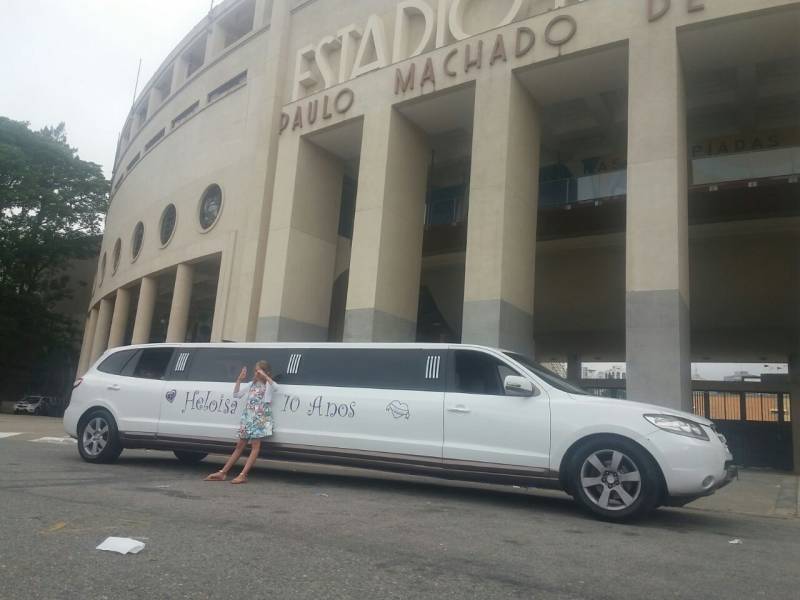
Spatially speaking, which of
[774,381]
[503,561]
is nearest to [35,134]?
[774,381]

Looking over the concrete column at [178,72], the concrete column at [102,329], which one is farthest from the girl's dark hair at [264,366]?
the concrete column at [102,329]

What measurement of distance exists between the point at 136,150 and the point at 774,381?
1408 inches

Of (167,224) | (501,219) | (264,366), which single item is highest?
(167,224)

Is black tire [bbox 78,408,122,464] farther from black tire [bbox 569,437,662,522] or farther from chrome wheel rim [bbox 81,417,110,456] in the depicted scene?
black tire [bbox 569,437,662,522]

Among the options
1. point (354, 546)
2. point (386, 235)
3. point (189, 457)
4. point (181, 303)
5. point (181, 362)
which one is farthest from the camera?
point (181, 303)

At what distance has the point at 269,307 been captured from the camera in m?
19.3

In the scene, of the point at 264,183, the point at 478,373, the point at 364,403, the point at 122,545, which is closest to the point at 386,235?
the point at 264,183

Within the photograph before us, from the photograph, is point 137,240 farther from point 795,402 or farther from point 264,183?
point 795,402

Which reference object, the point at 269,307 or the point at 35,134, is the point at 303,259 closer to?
the point at 269,307

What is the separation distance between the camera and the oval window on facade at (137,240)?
32.7 meters

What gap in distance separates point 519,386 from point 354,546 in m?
2.89

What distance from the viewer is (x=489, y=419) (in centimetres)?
696

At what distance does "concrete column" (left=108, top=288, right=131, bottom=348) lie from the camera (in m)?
32.9

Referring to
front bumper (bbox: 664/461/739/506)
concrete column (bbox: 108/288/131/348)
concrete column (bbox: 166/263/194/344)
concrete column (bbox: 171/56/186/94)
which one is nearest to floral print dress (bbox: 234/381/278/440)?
front bumper (bbox: 664/461/739/506)
